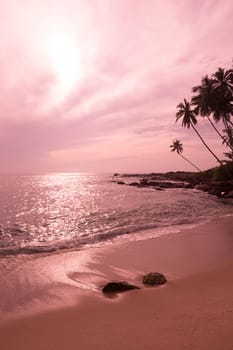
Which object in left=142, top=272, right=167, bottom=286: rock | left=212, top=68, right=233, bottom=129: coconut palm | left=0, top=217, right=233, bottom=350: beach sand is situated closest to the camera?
left=0, top=217, right=233, bottom=350: beach sand

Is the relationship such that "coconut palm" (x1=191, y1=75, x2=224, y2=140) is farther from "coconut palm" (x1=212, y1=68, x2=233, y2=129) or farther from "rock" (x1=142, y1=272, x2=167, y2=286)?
"rock" (x1=142, y1=272, x2=167, y2=286)

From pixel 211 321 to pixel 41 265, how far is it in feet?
17.8

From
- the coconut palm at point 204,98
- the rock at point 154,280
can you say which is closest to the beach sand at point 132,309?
the rock at point 154,280

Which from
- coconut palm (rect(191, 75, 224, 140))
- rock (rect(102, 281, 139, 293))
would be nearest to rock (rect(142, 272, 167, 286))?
rock (rect(102, 281, 139, 293))

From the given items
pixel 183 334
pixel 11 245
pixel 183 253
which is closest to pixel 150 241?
pixel 183 253

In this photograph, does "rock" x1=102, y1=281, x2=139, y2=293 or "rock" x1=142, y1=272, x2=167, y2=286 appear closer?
"rock" x1=102, y1=281, x2=139, y2=293

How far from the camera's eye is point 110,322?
4.38m

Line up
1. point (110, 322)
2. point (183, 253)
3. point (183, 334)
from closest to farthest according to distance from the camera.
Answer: point (183, 334) < point (110, 322) < point (183, 253)

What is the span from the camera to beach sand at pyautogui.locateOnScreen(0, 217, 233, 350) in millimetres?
3734

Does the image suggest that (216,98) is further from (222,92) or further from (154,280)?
(154,280)

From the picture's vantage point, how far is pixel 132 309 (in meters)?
4.87

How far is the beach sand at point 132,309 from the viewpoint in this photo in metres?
3.73

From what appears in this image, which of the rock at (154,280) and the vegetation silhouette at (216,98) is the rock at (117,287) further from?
the vegetation silhouette at (216,98)

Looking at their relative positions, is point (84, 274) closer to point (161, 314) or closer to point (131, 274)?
point (131, 274)
